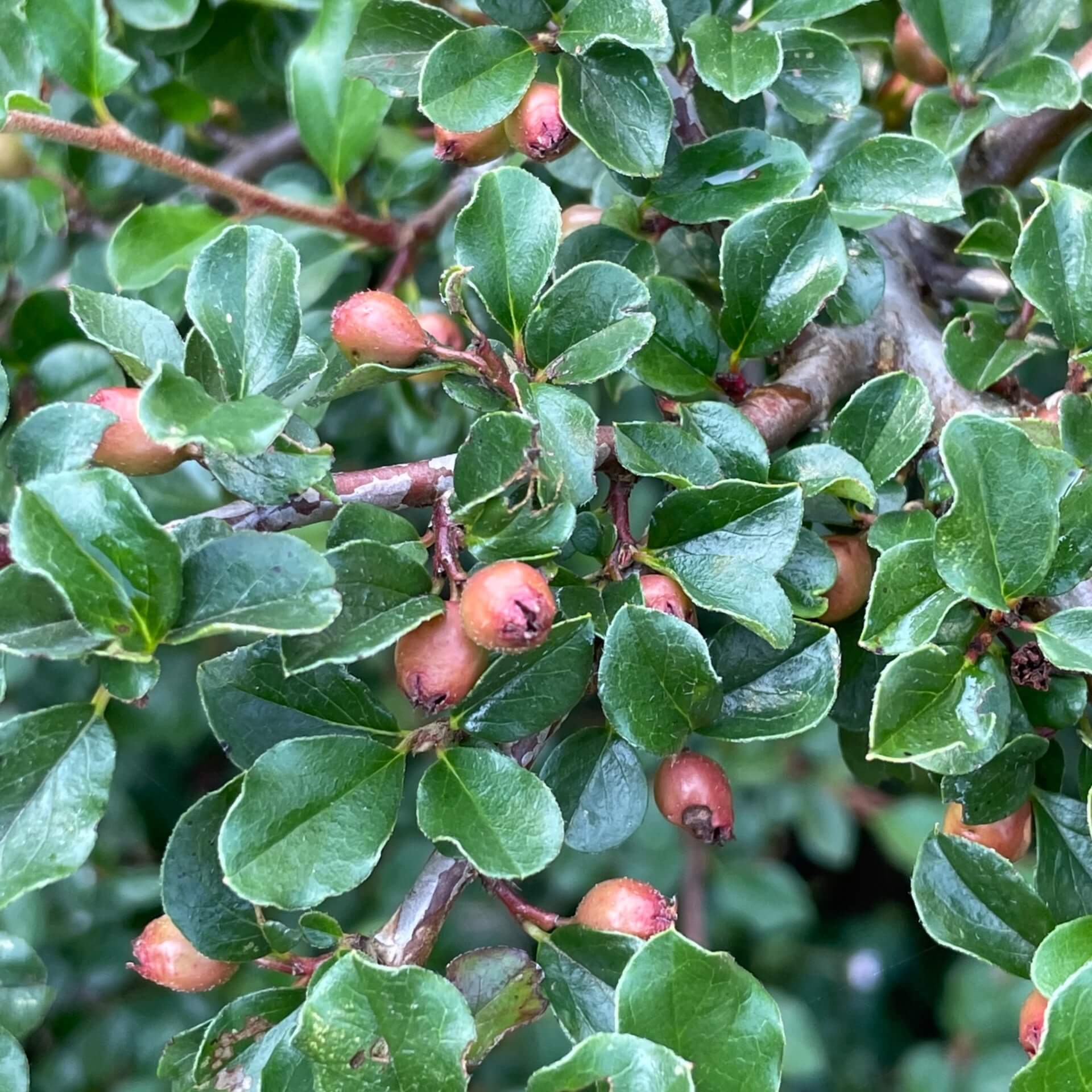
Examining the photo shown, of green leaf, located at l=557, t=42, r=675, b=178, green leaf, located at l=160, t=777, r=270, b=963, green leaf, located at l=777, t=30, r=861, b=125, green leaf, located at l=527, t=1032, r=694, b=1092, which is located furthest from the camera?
green leaf, located at l=777, t=30, r=861, b=125

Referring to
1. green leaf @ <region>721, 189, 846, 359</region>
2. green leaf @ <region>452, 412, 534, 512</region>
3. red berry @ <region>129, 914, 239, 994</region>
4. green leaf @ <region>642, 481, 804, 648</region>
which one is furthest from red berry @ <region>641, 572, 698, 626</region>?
red berry @ <region>129, 914, 239, 994</region>

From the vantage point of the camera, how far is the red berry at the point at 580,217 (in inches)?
35.8

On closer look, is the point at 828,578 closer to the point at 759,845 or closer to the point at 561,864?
the point at 561,864

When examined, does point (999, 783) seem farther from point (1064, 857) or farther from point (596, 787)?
point (596, 787)

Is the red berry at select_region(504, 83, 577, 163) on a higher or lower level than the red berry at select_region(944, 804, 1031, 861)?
higher

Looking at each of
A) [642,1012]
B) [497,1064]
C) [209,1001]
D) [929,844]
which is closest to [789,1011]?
[497,1064]

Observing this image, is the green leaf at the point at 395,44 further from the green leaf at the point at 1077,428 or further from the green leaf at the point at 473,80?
the green leaf at the point at 1077,428

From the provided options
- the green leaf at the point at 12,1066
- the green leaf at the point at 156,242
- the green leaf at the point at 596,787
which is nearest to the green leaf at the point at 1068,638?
the green leaf at the point at 596,787

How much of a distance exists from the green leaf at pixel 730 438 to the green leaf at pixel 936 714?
151 millimetres

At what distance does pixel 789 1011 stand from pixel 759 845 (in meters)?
0.30

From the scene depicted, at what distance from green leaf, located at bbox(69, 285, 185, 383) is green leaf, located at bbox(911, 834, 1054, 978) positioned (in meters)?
0.50

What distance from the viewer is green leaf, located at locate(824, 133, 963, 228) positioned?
729mm

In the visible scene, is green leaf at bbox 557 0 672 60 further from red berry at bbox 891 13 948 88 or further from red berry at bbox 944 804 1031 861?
red berry at bbox 944 804 1031 861

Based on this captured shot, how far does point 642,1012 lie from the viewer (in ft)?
1.69
